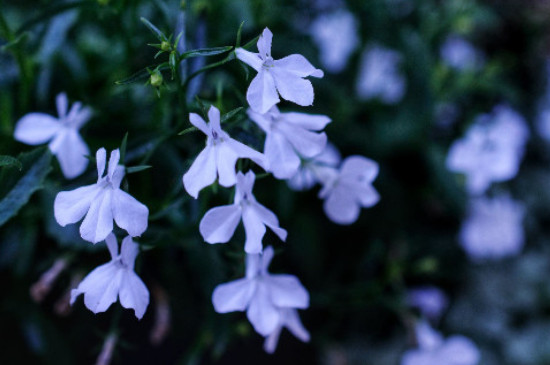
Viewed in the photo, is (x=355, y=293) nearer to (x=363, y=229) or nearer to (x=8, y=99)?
(x=363, y=229)

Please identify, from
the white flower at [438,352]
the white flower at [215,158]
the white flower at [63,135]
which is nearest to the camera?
the white flower at [215,158]

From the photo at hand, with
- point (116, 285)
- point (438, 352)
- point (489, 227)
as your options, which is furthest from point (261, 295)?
point (489, 227)

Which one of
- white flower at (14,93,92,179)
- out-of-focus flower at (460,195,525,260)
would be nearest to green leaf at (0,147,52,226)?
white flower at (14,93,92,179)

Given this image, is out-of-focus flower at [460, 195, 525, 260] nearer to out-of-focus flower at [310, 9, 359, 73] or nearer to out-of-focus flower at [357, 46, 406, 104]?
out-of-focus flower at [357, 46, 406, 104]

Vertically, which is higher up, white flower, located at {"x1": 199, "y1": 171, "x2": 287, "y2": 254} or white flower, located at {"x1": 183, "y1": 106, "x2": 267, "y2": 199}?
white flower, located at {"x1": 183, "y1": 106, "x2": 267, "y2": 199}

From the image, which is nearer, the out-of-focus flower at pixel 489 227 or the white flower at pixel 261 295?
the white flower at pixel 261 295

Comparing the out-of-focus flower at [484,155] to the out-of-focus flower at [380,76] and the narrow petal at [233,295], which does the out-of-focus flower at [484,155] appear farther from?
the narrow petal at [233,295]

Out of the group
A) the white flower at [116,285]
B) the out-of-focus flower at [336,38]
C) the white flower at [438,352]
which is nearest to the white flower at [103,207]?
the white flower at [116,285]
